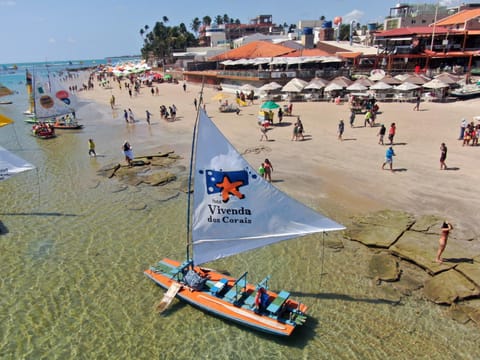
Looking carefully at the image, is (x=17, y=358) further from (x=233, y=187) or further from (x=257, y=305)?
(x=233, y=187)

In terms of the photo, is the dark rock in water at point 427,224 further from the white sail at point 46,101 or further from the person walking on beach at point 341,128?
the white sail at point 46,101

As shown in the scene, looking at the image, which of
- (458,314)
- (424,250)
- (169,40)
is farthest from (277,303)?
(169,40)

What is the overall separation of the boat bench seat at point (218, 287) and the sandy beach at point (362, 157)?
302 inches

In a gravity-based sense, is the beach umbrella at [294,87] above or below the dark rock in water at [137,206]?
above

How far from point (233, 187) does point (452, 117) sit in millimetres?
31289

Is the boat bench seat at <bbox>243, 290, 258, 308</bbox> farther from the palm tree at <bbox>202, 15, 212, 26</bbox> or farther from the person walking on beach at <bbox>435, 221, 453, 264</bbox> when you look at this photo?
the palm tree at <bbox>202, 15, 212, 26</bbox>

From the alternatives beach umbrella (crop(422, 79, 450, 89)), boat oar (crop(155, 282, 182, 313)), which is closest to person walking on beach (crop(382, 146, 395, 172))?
boat oar (crop(155, 282, 182, 313))

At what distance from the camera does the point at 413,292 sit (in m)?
11.9

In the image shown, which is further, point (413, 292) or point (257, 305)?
point (413, 292)

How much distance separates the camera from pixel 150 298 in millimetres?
12164

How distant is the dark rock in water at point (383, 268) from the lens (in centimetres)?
1269

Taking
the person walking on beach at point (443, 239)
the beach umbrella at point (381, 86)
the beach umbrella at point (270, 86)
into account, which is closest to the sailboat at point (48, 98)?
Answer: the beach umbrella at point (270, 86)

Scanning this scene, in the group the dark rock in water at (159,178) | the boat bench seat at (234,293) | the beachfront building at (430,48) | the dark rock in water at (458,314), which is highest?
the beachfront building at (430,48)

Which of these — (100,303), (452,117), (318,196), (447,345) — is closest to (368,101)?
Answer: (452,117)
